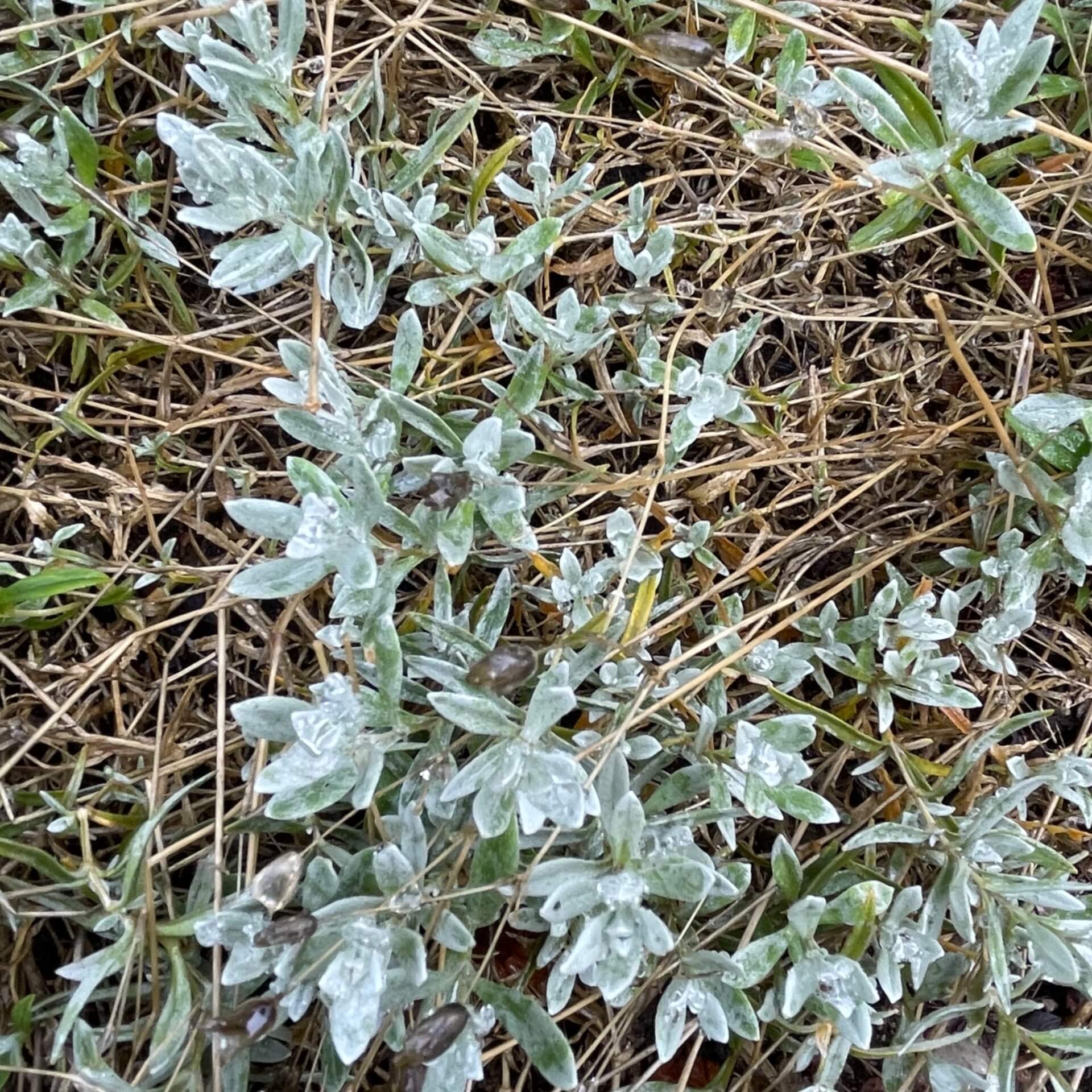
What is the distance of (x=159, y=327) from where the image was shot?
4.59 feet

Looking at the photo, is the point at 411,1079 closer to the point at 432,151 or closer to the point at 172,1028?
the point at 172,1028

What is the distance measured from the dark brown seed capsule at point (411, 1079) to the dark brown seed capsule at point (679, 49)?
1311 mm

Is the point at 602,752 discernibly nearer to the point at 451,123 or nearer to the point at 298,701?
the point at 298,701

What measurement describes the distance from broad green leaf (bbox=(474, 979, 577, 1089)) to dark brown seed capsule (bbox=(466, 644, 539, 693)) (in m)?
0.39

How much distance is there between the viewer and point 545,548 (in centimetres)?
131

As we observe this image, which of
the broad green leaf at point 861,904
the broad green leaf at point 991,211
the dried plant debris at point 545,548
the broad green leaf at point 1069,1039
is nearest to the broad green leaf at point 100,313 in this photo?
the dried plant debris at point 545,548

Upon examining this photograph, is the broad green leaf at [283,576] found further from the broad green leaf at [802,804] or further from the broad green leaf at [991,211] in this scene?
the broad green leaf at [991,211]

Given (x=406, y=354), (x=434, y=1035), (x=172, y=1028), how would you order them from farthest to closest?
(x=406, y=354)
(x=172, y=1028)
(x=434, y=1035)

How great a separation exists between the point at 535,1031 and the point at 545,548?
620 mm

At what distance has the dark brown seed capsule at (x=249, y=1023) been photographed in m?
0.98

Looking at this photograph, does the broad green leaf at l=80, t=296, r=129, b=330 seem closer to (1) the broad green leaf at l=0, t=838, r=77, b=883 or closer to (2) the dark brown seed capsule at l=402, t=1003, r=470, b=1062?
(1) the broad green leaf at l=0, t=838, r=77, b=883

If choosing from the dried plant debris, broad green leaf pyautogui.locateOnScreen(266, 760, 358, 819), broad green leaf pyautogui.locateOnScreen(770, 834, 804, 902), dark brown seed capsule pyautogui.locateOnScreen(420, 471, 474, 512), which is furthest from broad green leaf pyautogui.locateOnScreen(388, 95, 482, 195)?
broad green leaf pyautogui.locateOnScreen(770, 834, 804, 902)

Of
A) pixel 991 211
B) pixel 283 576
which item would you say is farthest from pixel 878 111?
pixel 283 576

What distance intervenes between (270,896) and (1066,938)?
99 cm
